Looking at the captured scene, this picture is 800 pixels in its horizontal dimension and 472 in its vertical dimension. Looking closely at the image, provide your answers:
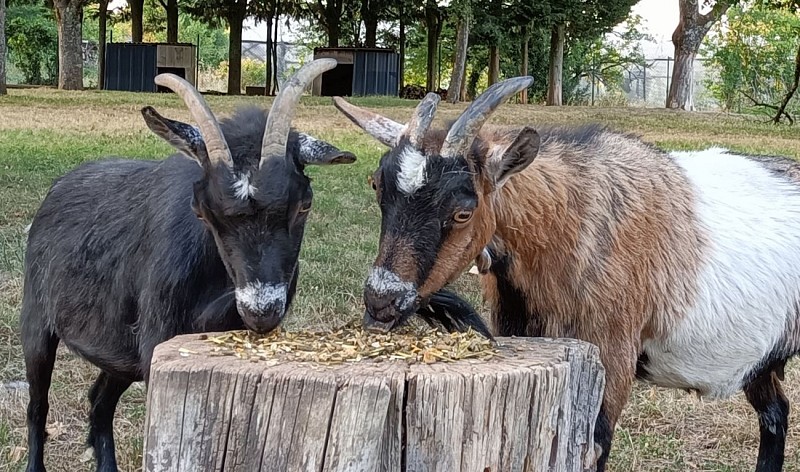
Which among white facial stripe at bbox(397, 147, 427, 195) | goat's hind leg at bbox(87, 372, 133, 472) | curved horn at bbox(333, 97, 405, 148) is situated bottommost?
goat's hind leg at bbox(87, 372, 133, 472)

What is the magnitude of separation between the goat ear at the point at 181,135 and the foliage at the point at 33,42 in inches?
1498

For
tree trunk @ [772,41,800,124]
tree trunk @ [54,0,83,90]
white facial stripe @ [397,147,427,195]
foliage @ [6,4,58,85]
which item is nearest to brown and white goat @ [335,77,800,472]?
white facial stripe @ [397,147,427,195]

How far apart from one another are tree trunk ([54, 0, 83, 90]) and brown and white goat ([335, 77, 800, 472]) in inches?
940

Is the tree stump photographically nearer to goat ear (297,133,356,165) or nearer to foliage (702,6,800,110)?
goat ear (297,133,356,165)

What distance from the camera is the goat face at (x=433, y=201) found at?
3.25 m

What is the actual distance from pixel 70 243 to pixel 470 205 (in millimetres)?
1830

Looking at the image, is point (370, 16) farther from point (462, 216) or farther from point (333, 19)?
point (462, 216)

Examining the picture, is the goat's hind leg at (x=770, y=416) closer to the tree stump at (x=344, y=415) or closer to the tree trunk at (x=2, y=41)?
the tree stump at (x=344, y=415)

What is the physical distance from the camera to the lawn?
4.71 metres

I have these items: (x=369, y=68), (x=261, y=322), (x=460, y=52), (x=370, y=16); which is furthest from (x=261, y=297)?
(x=370, y=16)

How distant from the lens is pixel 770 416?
475 centimetres

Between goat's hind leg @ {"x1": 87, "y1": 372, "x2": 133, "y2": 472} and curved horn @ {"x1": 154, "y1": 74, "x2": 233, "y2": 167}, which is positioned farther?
goat's hind leg @ {"x1": 87, "y1": 372, "x2": 133, "y2": 472}

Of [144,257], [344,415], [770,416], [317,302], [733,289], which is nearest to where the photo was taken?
[344,415]

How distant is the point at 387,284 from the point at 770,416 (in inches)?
96.7
